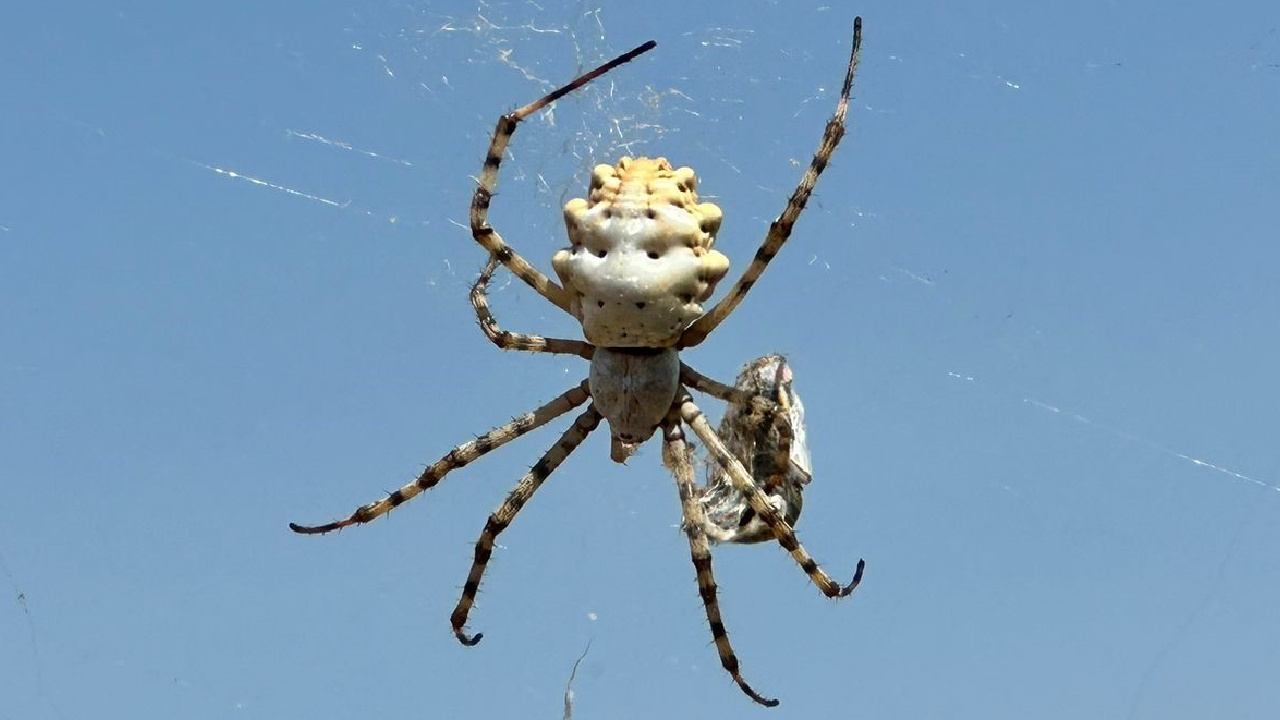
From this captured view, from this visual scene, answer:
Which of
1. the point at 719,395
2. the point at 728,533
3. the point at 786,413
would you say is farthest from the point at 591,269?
the point at 728,533

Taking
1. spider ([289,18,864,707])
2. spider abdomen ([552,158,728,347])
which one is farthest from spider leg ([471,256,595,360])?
spider abdomen ([552,158,728,347])

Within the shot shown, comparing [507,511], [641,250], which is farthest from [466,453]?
[641,250]

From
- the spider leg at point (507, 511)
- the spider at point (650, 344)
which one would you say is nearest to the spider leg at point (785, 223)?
the spider at point (650, 344)

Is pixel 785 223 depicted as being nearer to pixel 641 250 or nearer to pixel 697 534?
pixel 641 250

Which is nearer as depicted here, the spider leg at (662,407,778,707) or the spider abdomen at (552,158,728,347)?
the spider abdomen at (552,158,728,347)

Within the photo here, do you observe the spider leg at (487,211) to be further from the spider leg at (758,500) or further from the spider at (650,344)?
the spider leg at (758,500)

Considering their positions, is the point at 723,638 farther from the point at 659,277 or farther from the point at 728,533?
the point at 659,277

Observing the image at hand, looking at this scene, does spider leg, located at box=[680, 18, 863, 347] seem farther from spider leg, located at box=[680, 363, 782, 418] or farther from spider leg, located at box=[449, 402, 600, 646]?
spider leg, located at box=[449, 402, 600, 646]
